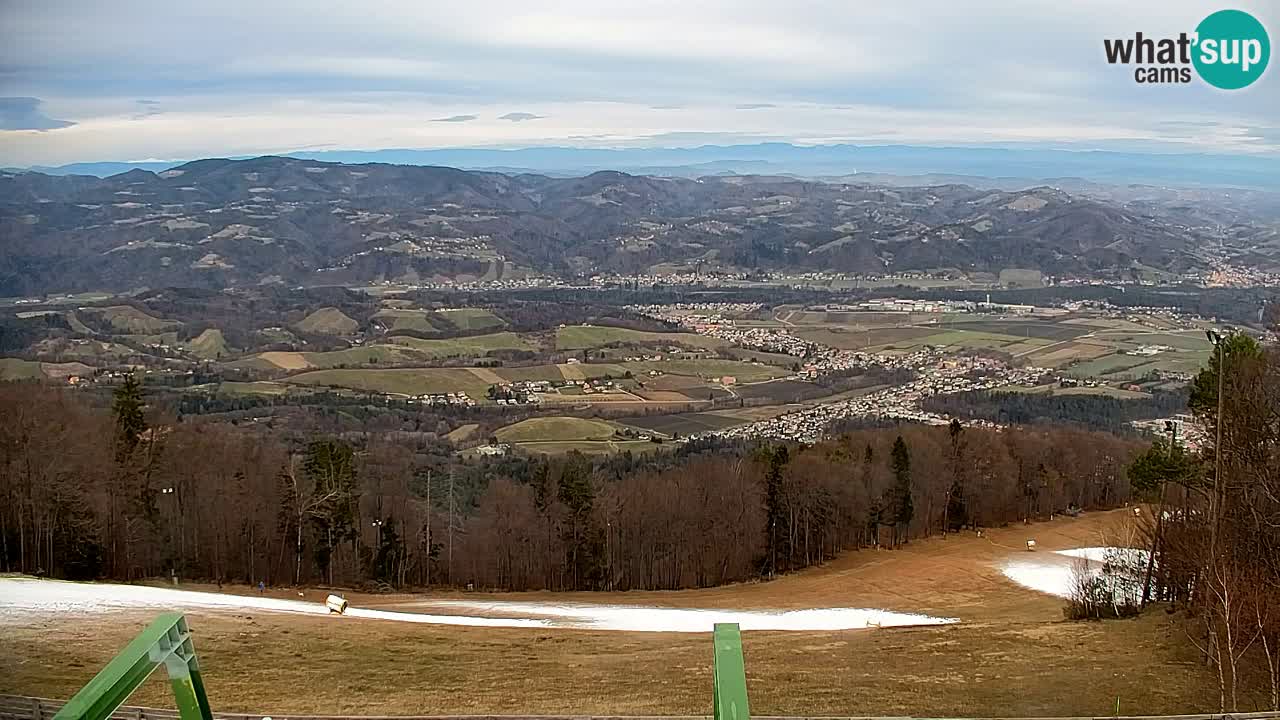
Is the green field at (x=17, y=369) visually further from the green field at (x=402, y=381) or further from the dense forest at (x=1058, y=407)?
the dense forest at (x=1058, y=407)

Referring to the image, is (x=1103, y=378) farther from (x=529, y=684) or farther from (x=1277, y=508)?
(x=529, y=684)

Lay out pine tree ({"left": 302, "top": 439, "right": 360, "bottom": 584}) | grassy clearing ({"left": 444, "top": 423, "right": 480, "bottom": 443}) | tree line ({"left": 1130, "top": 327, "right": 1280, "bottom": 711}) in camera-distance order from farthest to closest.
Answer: grassy clearing ({"left": 444, "top": 423, "right": 480, "bottom": 443}), pine tree ({"left": 302, "top": 439, "right": 360, "bottom": 584}), tree line ({"left": 1130, "top": 327, "right": 1280, "bottom": 711})

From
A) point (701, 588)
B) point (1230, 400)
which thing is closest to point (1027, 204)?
point (701, 588)

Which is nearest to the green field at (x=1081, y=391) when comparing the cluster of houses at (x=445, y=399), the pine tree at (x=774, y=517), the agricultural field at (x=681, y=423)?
the agricultural field at (x=681, y=423)

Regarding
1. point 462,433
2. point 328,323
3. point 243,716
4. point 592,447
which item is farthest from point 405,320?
point 243,716

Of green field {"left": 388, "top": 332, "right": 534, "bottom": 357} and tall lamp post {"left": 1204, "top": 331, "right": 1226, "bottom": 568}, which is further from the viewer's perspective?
green field {"left": 388, "top": 332, "right": 534, "bottom": 357}

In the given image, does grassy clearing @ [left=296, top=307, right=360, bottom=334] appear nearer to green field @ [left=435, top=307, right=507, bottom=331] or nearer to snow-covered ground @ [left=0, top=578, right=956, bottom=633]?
green field @ [left=435, top=307, right=507, bottom=331]

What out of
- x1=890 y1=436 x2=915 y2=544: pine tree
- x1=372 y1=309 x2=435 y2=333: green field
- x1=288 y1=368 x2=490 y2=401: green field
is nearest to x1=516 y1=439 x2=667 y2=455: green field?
x1=890 y1=436 x2=915 y2=544: pine tree
